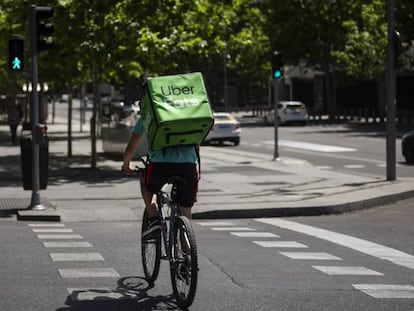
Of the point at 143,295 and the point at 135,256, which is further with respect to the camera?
the point at 135,256

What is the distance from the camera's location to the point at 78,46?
78.0 feet

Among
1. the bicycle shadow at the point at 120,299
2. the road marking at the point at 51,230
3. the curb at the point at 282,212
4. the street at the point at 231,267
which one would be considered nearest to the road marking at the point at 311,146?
the curb at the point at 282,212

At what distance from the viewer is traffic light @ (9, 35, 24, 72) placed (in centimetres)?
1620

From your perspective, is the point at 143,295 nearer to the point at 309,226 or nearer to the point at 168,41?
the point at 309,226

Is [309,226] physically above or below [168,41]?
below

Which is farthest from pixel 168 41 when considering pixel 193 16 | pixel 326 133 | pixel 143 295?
pixel 326 133

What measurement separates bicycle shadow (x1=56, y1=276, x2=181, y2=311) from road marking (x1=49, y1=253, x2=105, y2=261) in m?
1.63

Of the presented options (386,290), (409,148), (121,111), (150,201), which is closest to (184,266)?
(150,201)

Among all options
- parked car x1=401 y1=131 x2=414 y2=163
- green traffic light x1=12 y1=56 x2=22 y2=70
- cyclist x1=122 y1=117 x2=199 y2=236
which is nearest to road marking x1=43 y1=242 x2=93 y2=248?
cyclist x1=122 y1=117 x2=199 y2=236

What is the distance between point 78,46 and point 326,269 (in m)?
15.0

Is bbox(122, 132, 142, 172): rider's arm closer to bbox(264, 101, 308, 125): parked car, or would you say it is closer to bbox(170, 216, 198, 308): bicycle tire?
bbox(170, 216, 198, 308): bicycle tire

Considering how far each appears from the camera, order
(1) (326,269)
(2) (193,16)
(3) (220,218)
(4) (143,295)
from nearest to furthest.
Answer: (4) (143,295), (1) (326,269), (3) (220,218), (2) (193,16)

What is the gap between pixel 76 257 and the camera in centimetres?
1061

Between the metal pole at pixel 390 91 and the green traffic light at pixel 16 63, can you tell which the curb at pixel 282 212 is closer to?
the green traffic light at pixel 16 63
